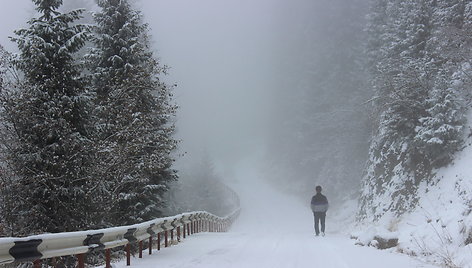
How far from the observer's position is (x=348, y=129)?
141 ft

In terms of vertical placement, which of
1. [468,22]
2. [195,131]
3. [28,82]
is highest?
[195,131]

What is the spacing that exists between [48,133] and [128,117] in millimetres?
2819

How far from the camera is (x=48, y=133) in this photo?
11828 mm

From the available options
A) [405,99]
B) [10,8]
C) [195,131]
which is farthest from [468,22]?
[195,131]

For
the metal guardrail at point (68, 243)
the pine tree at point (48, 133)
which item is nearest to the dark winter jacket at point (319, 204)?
the metal guardrail at point (68, 243)

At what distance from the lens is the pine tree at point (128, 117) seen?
1366cm

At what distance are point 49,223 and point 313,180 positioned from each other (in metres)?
43.5

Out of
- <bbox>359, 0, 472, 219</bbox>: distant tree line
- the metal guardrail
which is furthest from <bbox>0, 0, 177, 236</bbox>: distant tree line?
<bbox>359, 0, 472, 219</bbox>: distant tree line

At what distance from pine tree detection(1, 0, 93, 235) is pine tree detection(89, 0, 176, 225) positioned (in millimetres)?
Answer: 947

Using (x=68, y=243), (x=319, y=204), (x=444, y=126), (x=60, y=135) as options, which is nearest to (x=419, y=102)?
(x=444, y=126)

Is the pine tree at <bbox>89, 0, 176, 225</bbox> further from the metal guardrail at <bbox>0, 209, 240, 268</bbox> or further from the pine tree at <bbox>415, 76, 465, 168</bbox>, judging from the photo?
the pine tree at <bbox>415, 76, 465, 168</bbox>

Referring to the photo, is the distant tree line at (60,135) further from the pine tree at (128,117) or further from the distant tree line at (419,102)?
the distant tree line at (419,102)

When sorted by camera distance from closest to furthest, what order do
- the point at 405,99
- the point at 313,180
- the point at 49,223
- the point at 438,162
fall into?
the point at 49,223 < the point at 438,162 < the point at 405,99 < the point at 313,180

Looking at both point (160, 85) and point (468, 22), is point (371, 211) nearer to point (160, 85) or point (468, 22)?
point (468, 22)
